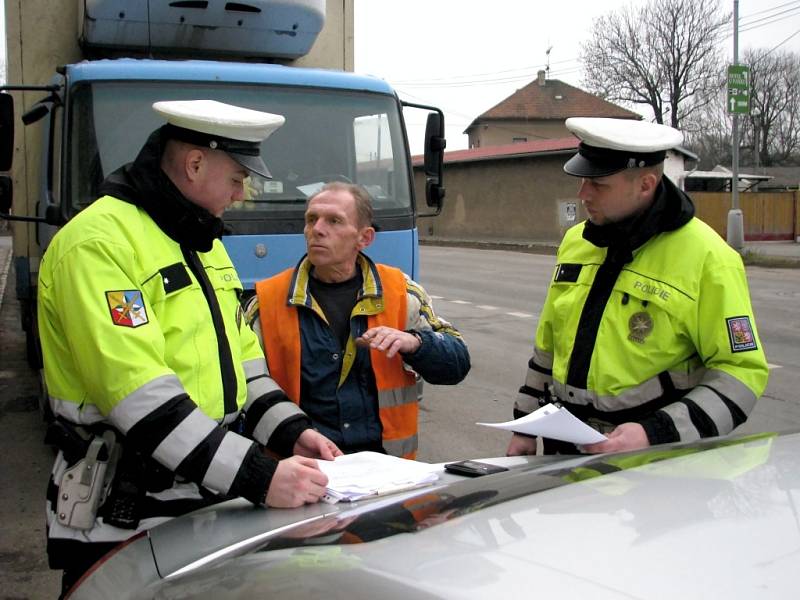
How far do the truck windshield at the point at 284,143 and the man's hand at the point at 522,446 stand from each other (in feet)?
10.0

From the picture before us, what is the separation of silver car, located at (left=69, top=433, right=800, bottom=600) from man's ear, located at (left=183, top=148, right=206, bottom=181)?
86 centimetres

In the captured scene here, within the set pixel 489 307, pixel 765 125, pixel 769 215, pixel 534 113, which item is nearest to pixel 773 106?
pixel 765 125

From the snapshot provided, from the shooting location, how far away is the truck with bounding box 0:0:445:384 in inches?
223

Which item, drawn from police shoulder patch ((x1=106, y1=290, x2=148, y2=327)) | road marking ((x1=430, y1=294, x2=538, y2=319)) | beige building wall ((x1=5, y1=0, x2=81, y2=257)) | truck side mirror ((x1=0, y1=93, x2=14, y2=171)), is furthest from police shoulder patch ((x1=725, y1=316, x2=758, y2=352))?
road marking ((x1=430, y1=294, x2=538, y2=319))

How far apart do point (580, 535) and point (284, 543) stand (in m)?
0.61

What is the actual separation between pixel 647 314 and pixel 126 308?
1.55 metres

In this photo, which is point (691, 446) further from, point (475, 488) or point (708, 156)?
point (708, 156)

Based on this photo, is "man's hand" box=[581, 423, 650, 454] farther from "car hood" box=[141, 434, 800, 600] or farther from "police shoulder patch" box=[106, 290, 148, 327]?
"police shoulder patch" box=[106, 290, 148, 327]

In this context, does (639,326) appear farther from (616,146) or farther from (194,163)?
(194,163)

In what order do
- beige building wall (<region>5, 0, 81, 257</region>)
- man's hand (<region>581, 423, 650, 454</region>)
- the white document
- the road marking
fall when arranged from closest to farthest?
the white document, man's hand (<region>581, 423, 650, 454</region>), beige building wall (<region>5, 0, 81, 257</region>), the road marking

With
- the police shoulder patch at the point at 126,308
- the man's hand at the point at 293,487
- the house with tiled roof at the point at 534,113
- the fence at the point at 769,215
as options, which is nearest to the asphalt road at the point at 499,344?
the man's hand at the point at 293,487

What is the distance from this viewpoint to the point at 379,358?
3.16m

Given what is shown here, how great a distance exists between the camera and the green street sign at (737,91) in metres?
21.1

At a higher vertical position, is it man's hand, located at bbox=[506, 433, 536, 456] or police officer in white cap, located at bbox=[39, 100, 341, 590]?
police officer in white cap, located at bbox=[39, 100, 341, 590]
